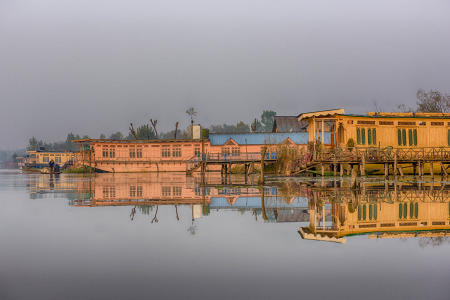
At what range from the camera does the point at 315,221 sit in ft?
37.7

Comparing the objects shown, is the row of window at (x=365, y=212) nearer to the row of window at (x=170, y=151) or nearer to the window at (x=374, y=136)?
the window at (x=374, y=136)

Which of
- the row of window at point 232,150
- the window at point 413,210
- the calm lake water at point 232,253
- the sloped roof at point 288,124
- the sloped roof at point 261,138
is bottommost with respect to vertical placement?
the calm lake water at point 232,253

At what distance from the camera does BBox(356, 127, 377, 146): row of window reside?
109 ft

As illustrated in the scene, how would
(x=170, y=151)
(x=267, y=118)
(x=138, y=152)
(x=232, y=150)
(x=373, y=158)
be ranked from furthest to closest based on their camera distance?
(x=267, y=118), (x=138, y=152), (x=170, y=151), (x=232, y=150), (x=373, y=158)

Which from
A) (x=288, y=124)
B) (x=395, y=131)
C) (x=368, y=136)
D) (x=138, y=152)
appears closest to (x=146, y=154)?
(x=138, y=152)

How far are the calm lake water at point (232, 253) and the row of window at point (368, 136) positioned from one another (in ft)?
61.8

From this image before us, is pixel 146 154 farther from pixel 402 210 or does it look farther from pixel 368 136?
pixel 402 210

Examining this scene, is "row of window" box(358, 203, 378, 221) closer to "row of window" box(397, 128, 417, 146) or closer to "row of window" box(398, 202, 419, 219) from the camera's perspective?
"row of window" box(398, 202, 419, 219)

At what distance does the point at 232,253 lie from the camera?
808 cm

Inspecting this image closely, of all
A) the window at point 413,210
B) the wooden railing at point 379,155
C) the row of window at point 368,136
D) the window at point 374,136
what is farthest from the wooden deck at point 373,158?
the window at point 413,210

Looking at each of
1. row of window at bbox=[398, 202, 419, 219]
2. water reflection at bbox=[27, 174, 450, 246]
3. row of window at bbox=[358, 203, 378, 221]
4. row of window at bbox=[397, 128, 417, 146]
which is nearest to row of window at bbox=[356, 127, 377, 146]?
row of window at bbox=[397, 128, 417, 146]

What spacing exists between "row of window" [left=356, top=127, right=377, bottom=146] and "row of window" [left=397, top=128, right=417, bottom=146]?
201 centimetres

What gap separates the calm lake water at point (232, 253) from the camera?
590cm

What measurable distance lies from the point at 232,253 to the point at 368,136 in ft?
90.2
